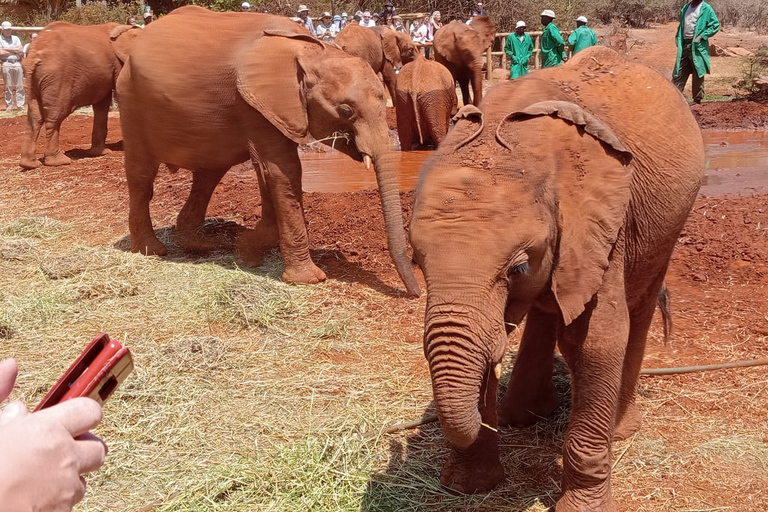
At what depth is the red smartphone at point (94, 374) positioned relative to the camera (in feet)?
5.31

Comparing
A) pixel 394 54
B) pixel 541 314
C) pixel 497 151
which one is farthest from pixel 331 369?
pixel 394 54

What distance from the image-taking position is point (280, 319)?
23.0 feet

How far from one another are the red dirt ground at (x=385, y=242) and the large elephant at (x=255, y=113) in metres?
0.74

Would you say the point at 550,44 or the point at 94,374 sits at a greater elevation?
the point at 94,374

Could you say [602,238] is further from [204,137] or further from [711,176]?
[711,176]

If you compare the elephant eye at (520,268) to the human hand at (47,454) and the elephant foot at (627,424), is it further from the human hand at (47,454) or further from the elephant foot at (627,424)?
the human hand at (47,454)

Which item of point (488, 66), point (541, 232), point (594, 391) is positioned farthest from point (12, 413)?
point (488, 66)

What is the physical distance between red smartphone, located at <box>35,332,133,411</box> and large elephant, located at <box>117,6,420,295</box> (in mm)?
5389

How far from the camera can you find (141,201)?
9.12 meters

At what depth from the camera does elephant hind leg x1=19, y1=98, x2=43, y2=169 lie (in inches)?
570

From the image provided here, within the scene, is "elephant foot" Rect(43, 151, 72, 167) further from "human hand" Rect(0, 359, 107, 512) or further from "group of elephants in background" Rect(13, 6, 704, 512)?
"human hand" Rect(0, 359, 107, 512)

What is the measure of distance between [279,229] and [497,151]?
4.86m

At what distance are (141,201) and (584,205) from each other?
6.67 m

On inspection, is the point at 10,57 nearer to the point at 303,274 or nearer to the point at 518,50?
the point at 518,50
